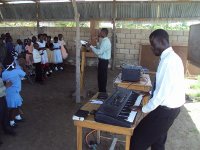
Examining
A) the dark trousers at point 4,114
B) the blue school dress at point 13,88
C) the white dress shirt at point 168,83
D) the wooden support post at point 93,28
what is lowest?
the dark trousers at point 4,114

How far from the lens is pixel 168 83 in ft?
8.46

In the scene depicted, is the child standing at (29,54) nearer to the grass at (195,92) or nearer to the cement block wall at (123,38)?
the cement block wall at (123,38)

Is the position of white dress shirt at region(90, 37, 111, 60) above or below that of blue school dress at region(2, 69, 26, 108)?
above

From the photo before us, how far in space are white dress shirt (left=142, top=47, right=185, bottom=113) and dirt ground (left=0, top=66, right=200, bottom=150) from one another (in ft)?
5.97

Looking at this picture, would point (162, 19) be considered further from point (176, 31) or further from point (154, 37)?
point (154, 37)

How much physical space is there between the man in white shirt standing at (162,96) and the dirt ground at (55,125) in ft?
4.99

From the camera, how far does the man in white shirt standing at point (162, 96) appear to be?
2.59 meters

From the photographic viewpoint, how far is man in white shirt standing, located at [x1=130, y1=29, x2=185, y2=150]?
102 inches

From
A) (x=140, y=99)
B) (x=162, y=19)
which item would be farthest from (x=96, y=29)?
(x=140, y=99)

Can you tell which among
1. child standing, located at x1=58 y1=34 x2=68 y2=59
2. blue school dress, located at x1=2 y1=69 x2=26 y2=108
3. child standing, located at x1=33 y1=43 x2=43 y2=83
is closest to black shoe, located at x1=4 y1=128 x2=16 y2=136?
blue school dress, located at x1=2 y1=69 x2=26 y2=108

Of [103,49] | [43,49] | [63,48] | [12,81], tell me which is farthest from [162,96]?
[63,48]

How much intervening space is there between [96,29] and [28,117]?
260 inches

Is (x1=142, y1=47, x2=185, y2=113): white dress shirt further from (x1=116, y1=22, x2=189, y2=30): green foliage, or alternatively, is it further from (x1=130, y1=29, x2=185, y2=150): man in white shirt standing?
(x1=116, y1=22, x2=189, y2=30): green foliage

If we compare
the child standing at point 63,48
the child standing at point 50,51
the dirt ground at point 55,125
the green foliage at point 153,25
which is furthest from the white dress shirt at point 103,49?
the green foliage at point 153,25
